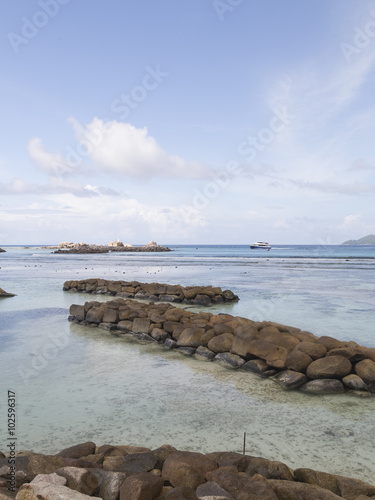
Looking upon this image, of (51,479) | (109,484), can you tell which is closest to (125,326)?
(109,484)

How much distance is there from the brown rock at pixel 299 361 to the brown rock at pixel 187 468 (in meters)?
3.14

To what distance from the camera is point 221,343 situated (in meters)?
7.28

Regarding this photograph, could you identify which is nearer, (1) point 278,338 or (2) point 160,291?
(1) point 278,338

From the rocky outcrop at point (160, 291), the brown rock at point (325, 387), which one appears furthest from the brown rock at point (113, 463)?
the rocky outcrop at point (160, 291)

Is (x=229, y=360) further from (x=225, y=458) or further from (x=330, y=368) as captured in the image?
(x=225, y=458)

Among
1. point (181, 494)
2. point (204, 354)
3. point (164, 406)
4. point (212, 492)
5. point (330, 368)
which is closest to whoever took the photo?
point (181, 494)

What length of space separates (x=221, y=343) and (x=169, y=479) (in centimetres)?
426

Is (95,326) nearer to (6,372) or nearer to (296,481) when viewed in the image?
(6,372)

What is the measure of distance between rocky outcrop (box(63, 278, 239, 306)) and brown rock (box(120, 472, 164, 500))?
11.8 metres

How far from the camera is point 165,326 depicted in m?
8.85

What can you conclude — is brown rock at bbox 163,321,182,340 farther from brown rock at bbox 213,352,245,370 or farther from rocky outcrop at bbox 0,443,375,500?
rocky outcrop at bbox 0,443,375,500

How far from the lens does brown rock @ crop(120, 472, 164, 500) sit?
2.75 m

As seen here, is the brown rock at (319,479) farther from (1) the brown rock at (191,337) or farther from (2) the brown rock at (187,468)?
(1) the brown rock at (191,337)

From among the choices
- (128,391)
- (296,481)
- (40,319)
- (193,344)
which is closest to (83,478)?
(296,481)
